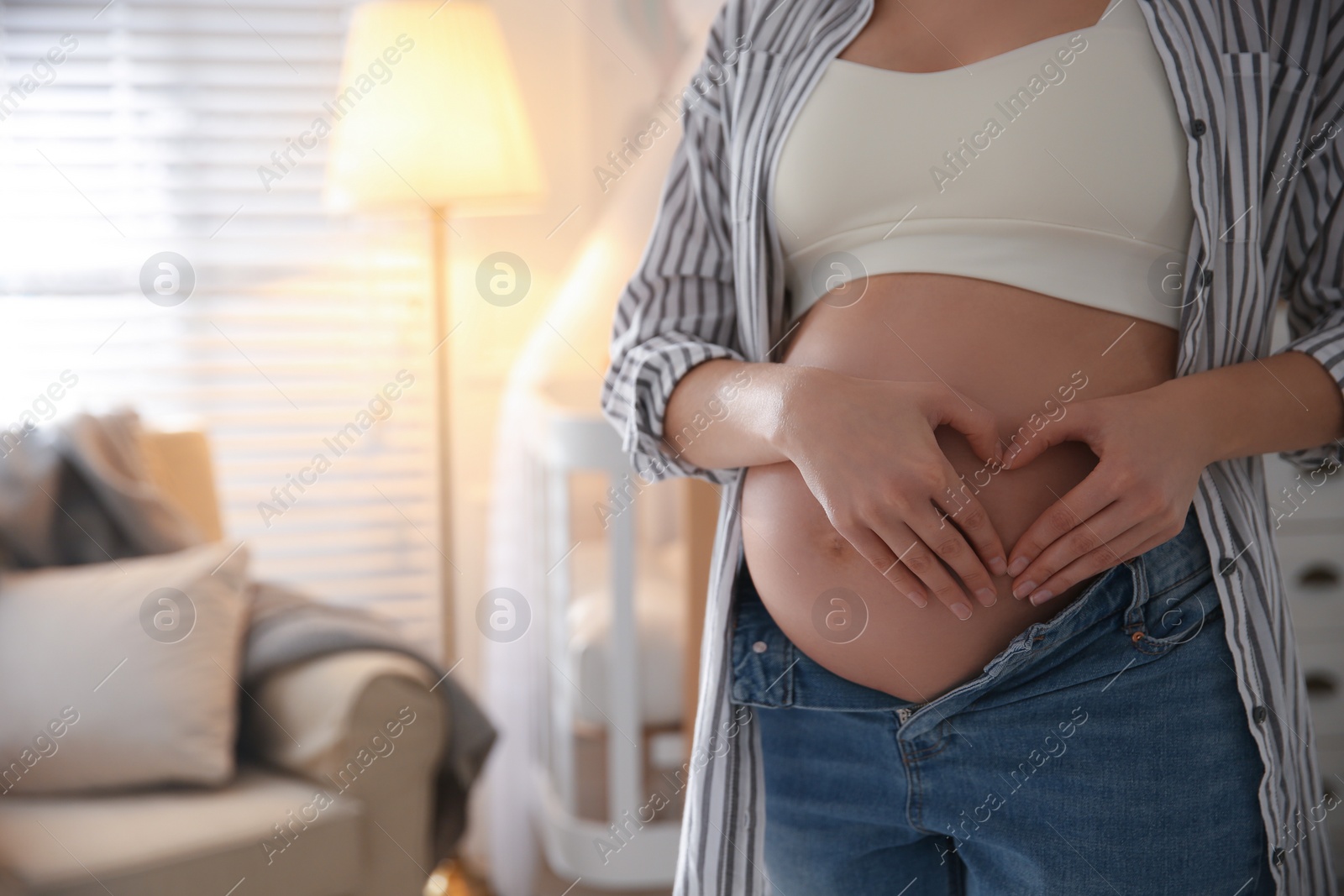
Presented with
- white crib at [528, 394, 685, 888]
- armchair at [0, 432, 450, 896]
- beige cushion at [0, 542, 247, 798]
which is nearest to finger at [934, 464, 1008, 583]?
white crib at [528, 394, 685, 888]

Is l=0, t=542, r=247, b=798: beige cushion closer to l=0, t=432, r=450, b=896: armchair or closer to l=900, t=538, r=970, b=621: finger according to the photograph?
l=0, t=432, r=450, b=896: armchair

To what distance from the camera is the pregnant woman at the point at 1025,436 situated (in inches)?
19.8

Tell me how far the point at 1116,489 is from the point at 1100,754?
0.14m

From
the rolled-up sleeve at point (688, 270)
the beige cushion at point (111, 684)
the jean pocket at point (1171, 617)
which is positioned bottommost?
the beige cushion at point (111, 684)

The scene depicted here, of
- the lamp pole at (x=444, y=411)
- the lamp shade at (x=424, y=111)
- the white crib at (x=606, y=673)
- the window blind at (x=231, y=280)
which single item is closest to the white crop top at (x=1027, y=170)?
the white crib at (x=606, y=673)

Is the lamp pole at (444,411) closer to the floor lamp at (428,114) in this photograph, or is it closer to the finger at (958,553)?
the floor lamp at (428,114)

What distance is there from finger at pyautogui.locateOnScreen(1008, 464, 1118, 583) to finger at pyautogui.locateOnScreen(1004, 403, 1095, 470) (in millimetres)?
22

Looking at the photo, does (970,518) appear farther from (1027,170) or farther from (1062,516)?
(1027,170)

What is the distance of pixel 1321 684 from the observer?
1282mm

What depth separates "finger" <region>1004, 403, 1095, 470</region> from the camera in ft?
1.64

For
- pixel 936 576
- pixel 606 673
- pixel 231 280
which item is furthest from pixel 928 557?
pixel 231 280

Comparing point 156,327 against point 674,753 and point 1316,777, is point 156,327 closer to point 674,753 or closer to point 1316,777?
point 674,753

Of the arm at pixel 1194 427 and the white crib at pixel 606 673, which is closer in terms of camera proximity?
the arm at pixel 1194 427

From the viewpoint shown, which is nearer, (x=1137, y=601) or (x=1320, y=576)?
(x=1137, y=601)
